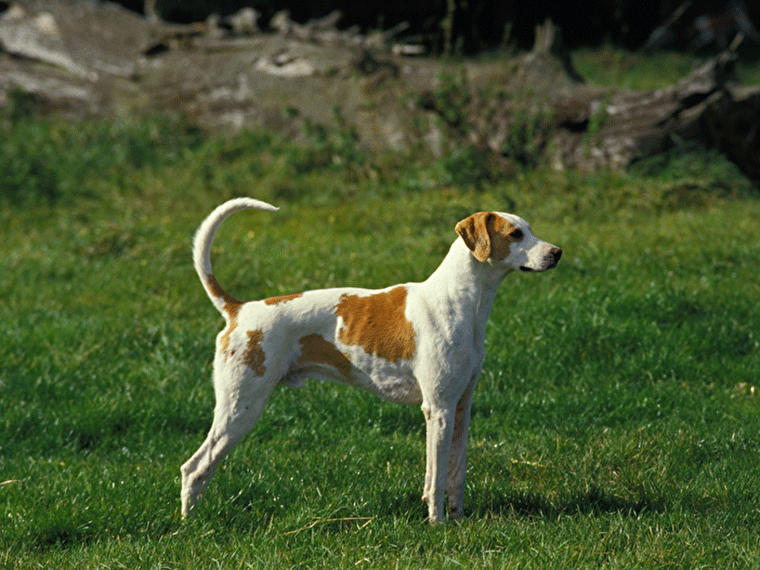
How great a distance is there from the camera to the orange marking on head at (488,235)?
3156 millimetres

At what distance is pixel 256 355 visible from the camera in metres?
3.27

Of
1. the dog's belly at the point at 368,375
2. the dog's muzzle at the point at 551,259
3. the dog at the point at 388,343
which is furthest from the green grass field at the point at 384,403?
the dog's muzzle at the point at 551,259

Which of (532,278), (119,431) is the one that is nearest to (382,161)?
(532,278)

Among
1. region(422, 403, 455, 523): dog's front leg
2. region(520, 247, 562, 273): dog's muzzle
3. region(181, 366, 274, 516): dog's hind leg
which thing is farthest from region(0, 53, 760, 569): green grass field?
region(520, 247, 562, 273): dog's muzzle

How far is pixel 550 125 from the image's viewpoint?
9.38 meters

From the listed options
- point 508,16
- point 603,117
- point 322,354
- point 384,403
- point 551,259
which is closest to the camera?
point 551,259

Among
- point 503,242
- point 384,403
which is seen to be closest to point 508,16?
point 384,403

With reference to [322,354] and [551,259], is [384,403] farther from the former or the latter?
[551,259]

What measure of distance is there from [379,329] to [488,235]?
620mm

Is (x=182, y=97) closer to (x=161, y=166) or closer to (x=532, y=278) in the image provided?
(x=161, y=166)

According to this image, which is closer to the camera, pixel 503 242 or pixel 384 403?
pixel 503 242

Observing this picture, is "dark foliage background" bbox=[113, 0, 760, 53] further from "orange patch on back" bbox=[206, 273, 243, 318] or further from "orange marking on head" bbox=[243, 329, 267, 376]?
"orange marking on head" bbox=[243, 329, 267, 376]

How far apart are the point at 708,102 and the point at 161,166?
23.0 feet

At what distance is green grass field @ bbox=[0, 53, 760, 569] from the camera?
3.29 m
